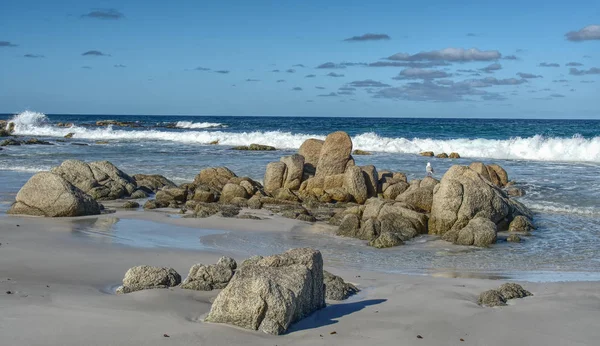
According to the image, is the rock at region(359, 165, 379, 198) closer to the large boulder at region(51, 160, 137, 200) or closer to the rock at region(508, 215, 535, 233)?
the rock at region(508, 215, 535, 233)

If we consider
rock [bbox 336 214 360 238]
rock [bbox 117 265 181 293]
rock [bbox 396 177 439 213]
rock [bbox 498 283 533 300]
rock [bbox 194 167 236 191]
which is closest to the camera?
rock [bbox 117 265 181 293]

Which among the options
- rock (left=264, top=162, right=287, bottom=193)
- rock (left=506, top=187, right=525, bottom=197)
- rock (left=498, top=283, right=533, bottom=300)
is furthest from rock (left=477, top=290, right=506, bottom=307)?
rock (left=506, top=187, right=525, bottom=197)

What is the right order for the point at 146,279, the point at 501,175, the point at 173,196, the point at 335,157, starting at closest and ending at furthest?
the point at 146,279 < the point at 173,196 < the point at 335,157 < the point at 501,175

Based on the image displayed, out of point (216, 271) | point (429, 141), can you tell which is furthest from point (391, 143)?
point (216, 271)

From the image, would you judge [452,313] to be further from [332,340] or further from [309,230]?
[309,230]

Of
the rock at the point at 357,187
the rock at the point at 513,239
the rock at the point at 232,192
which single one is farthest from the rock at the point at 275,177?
the rock at the point at 513,239

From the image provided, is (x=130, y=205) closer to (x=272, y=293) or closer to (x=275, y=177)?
(x=275, y=177)

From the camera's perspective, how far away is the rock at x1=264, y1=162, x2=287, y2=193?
1934cm

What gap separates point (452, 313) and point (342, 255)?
13.9ft

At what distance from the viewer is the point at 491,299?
8023mm

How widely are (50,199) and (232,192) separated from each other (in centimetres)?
521

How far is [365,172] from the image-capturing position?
61.2ft

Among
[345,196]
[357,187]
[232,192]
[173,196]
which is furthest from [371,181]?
[173,196]

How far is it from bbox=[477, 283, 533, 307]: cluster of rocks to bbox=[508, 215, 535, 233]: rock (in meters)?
5.97
